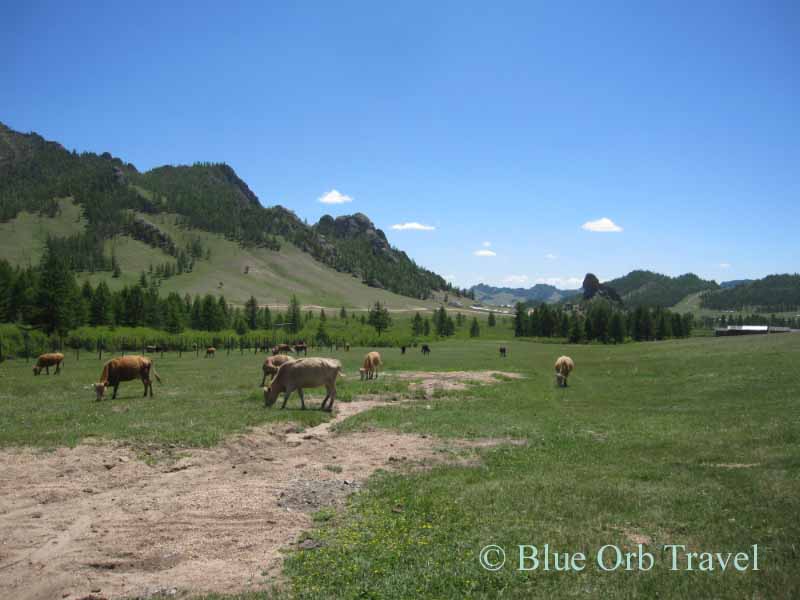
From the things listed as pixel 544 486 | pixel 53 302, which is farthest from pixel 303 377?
pixel 53 302

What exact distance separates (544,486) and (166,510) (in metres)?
8.56

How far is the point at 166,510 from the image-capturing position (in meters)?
10.3

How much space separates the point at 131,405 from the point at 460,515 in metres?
19.3

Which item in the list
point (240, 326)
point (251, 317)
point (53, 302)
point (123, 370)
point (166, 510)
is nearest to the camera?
point (166, 510)

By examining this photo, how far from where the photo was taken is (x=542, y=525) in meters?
8.81

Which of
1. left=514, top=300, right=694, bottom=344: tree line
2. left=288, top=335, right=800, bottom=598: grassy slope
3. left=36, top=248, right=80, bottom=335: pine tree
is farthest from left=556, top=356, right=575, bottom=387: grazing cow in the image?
left=514, top=300, right=694, bottom=344: tree line

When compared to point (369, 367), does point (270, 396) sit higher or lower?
higher

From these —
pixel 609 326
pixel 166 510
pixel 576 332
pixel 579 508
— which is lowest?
pixel 166 510

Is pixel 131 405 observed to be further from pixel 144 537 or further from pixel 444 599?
pixel 444 599

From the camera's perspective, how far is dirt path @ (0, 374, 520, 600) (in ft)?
25.1

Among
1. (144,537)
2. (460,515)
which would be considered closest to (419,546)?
(460,515)

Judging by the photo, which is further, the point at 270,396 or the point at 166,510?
the point at 270,396

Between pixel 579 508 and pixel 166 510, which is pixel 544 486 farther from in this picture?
pixel 166 510

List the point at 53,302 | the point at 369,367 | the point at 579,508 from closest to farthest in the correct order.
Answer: the point at 579,508, the point at 369,367, the point at 53,302
